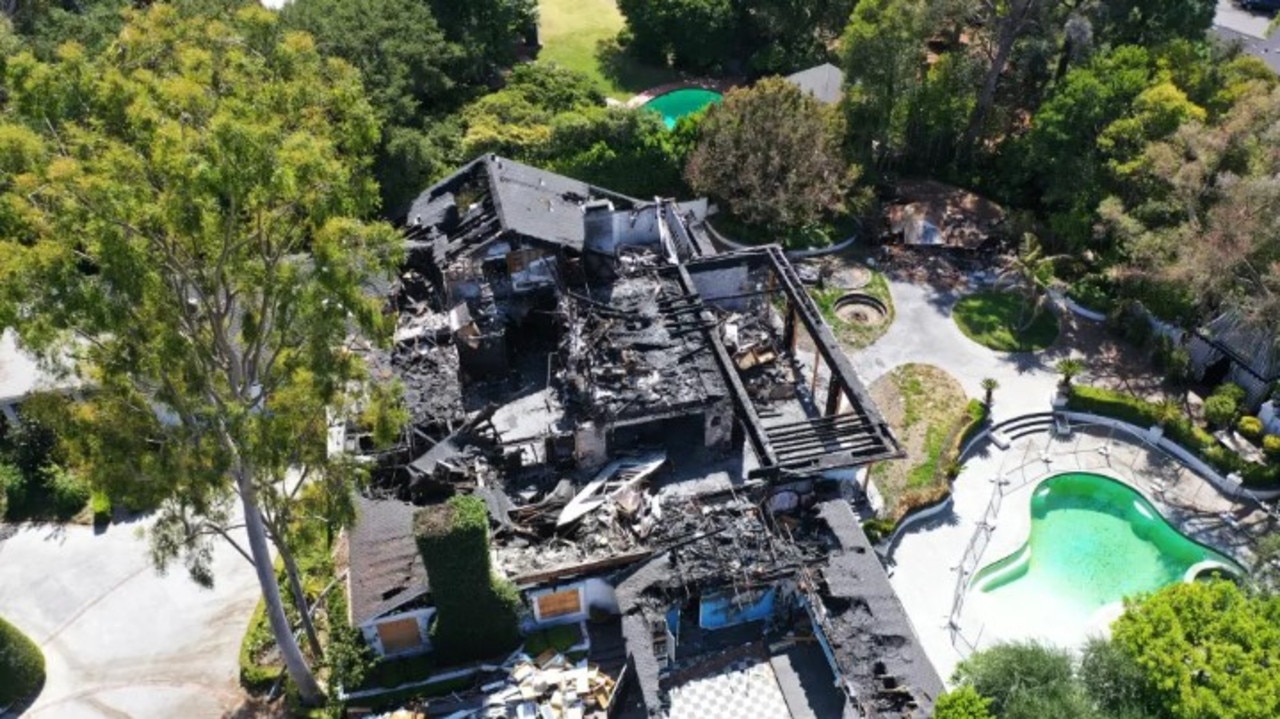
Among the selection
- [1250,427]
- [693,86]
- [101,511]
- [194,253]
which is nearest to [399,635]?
[101,511]

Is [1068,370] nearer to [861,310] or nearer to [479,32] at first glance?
[861,310]

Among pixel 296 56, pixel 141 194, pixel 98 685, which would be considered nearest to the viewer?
pixel 141 194

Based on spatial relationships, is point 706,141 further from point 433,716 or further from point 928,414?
point 433,716

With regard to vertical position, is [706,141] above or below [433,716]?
above

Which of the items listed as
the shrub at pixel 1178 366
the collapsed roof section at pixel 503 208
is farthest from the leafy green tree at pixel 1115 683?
the collapsed roof section at pixel 503 208

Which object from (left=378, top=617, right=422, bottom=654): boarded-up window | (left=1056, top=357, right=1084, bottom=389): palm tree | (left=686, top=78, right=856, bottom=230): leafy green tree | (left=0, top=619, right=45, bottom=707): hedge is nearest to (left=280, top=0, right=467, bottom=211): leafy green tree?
(left=686, top=78, right=856, bottom=230): leafy green tree

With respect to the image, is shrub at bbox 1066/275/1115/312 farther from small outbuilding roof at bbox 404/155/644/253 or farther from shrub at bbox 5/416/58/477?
shrub at bbox 5/416/58/477

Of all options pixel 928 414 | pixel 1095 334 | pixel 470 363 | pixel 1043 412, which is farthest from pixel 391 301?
pixel 1095 334

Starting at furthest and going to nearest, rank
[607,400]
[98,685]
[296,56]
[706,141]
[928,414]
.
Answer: [706,141]
[928,414]
[607,400]
[98,685]
[296,56]

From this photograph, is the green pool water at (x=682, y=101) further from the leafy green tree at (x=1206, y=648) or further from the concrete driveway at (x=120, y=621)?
the leafy green tree at (x=1206, y=648)

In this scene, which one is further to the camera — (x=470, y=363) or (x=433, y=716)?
(x=470, y=363)
